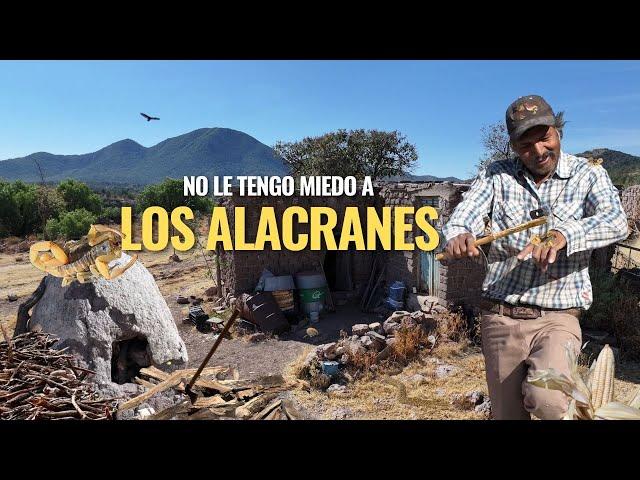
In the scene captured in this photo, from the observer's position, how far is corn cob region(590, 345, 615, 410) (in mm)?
1170

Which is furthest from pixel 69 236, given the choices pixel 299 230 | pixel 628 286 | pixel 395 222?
pixel 628 286

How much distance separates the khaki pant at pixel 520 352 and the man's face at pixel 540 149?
70cm

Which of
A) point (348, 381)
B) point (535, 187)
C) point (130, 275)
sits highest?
point (535, 187)

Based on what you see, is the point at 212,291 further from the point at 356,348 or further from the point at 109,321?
the point at 109,321

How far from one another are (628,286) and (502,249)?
24.5 ft

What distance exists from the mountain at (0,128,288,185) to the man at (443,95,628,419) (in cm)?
12662

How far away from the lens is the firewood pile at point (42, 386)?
3.01 m

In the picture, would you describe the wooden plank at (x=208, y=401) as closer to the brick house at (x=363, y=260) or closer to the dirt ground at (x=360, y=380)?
the dirt ground at (x=360, y=380)

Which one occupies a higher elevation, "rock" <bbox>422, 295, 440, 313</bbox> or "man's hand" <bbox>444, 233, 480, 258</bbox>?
"man's hand" <bbox>444, 233, 480, 258</bbox>

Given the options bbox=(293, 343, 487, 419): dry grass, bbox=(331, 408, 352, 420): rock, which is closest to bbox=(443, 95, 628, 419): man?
bbox=(293, 343, 487, 419): dry grass

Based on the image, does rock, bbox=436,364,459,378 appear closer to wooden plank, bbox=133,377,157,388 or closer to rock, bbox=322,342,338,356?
rock, bbox=322,342,338,356

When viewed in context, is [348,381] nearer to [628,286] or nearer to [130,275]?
[130,275]

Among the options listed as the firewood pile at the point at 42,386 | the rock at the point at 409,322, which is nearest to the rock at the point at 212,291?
the rock at the point at 409,322

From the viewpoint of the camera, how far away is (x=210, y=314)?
10258 millimetres
